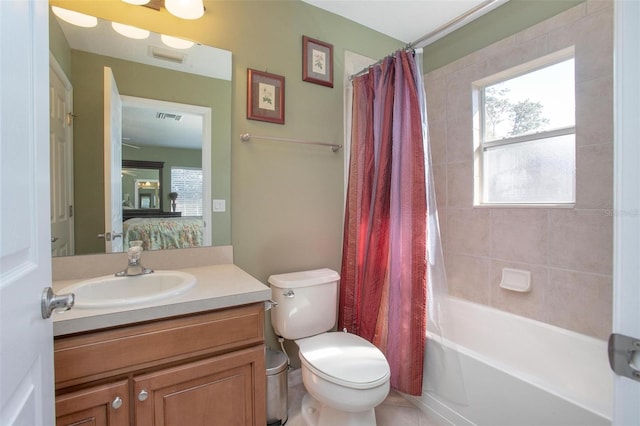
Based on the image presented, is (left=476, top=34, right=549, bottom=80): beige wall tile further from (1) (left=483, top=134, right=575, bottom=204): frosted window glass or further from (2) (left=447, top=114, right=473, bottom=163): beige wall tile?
(1) (left=483, top=134, right=575, bottom=204): frosted window glass

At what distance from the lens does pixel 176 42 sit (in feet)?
5.21

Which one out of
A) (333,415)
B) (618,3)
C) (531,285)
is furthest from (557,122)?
(333,415)

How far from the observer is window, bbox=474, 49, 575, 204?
1.74m

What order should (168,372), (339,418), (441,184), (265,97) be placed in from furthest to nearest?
(441,184) < (265,97) < (339,418) < (168,372)

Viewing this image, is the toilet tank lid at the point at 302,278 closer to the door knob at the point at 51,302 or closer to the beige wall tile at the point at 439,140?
the door knob at the point at 51,302

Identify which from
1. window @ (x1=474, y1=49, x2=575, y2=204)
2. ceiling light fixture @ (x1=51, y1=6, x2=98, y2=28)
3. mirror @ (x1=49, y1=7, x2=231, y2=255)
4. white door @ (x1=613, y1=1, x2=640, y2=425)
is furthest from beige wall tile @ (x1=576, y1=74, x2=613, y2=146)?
ceiling light fixture @ (x1=51, y1=6, x2=98, y2=28)

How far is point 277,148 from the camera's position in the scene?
6.30 ft

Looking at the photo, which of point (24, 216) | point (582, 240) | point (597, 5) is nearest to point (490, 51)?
point (597, 5)

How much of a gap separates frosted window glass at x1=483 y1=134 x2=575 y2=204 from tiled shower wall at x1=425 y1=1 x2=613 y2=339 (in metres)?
0.11

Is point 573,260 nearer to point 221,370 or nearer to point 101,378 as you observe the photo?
point 221,370

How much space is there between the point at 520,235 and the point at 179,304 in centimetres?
Answer: 195

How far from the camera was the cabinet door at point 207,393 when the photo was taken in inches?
40.0

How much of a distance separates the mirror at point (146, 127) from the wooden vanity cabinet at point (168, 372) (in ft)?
2.13

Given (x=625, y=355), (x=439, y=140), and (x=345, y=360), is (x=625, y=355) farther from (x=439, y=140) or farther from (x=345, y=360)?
(x=439, y=140)
